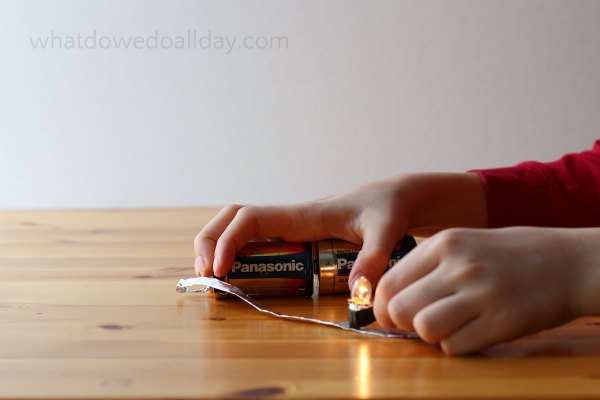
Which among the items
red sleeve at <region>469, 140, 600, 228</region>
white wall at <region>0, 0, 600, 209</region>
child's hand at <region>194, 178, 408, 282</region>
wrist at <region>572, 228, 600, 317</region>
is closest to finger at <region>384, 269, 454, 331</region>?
wrist at <region>572, 228, 600, 317</region>

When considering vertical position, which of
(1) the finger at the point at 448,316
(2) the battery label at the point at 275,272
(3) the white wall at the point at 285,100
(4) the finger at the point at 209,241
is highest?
(3) the white wall at the point at 285,100

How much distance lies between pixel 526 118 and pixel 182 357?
8.36 feet

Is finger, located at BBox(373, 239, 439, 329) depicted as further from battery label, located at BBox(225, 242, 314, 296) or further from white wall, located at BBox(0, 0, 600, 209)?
white wall, located at BBox(0, 0, 600, 209)

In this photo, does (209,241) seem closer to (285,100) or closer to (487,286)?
(487,286)

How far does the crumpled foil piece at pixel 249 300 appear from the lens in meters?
0.65

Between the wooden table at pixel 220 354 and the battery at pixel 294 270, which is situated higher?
the battery at pixel 294 270

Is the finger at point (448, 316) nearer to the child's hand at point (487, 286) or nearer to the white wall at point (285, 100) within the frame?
the child's hand at point (487, 286)

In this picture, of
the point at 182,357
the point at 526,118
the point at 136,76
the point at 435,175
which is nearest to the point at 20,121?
the point at 136,76

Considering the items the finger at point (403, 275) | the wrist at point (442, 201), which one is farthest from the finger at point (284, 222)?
the finger at point (403, 275)

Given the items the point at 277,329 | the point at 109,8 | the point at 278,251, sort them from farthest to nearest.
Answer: the point at 109,8 < the point at 278,251 < the point at 277,329

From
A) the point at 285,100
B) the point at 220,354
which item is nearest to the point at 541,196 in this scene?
the point at 220,354

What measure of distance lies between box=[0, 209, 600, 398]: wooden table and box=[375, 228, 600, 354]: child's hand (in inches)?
0.8

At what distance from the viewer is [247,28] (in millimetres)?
2873

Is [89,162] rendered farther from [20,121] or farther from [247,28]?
[247,28]
